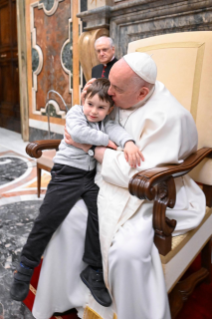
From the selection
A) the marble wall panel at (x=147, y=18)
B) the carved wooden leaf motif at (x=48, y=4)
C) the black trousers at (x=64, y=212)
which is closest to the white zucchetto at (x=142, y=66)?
the black trousers at (x=64, y=212)

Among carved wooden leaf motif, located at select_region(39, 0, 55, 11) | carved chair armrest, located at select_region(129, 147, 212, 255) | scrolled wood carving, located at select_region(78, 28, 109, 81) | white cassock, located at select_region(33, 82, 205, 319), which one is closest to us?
carved chair armrest, located at select_region(129, 147, 212, 255)

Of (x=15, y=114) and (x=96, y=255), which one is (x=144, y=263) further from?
(x=15, y=114)

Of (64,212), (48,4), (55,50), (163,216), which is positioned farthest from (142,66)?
(48,4)

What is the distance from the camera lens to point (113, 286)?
49.3 inches

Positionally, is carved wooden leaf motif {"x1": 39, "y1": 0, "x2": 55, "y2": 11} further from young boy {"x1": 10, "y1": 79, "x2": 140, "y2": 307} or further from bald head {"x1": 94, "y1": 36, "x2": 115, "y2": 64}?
young boy {"x1": 10, "y1": 79, "x2": 140, "y2": 307}

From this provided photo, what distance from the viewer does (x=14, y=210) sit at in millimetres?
2920

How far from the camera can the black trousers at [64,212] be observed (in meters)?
1.43

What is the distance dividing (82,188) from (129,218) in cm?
31

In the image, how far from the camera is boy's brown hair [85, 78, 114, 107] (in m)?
1.37

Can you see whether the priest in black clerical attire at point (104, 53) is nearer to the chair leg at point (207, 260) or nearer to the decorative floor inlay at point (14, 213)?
the decorative floor inlay at point (14, 213)

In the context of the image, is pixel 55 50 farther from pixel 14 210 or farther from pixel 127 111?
pixel 127 111

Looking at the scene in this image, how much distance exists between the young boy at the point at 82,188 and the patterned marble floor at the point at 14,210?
307 millimetres

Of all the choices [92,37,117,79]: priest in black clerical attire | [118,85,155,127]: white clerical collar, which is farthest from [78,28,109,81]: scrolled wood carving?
[118,85,155,127]: white clerical collar

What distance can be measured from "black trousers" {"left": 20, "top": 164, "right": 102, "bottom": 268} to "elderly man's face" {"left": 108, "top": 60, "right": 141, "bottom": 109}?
0.43m
